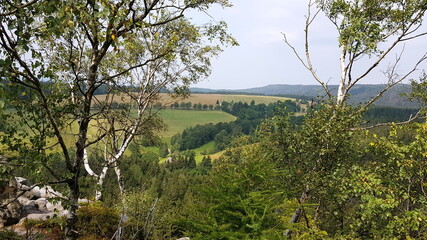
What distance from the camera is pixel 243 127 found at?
190000mm

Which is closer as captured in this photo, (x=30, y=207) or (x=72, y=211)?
(x=72, y=211)

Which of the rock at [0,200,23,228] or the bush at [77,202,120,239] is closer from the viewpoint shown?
the rock at [0,200,23,228]

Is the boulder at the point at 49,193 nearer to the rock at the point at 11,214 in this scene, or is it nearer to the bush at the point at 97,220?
the rock at the point at 11,214

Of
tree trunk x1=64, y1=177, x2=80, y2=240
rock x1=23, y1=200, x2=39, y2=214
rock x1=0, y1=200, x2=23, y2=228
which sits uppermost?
tree trunk x1=64, y1=177, x2=80, y2=240

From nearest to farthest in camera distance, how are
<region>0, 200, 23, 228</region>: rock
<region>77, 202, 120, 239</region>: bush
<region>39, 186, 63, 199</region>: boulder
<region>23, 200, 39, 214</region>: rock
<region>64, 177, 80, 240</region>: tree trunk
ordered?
<region>39, 186, 63, 199</region>: boulder
<region>64, 177, 80, 240</region>: tree trunk
<region>0, 200, 23, 228</region>: rock
<region>77, 202, 120, 239</region>: bush
<region>23, 200, 39, 214</region>: rock

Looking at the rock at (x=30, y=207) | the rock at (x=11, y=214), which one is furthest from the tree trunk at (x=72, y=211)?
the rock at (x=30, y=207)

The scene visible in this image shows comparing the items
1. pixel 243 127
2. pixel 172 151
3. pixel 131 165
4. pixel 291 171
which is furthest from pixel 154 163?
pixel 291 171

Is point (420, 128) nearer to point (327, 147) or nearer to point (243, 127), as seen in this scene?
point (327, 147)

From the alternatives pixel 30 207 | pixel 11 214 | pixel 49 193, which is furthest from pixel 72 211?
pixel 30 207

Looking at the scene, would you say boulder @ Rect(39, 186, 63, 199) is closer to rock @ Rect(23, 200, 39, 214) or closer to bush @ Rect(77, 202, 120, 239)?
rock @ Rect(23, 200, 39, 214)

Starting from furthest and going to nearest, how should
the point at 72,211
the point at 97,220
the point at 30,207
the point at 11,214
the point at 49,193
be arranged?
1. the point at 30,207
2. the point at 97,220
3. the point at 11,214
4. the point at 49,193
5. the point at 72,211

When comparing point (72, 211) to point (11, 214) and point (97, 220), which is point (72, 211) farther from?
point (11, 214)

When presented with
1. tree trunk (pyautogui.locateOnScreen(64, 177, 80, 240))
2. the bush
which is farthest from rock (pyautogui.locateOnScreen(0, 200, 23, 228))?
tree trunk (pyautogui.locateOnScreen(64, 177, 80, 240))

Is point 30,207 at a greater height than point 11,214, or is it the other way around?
point 11,214
